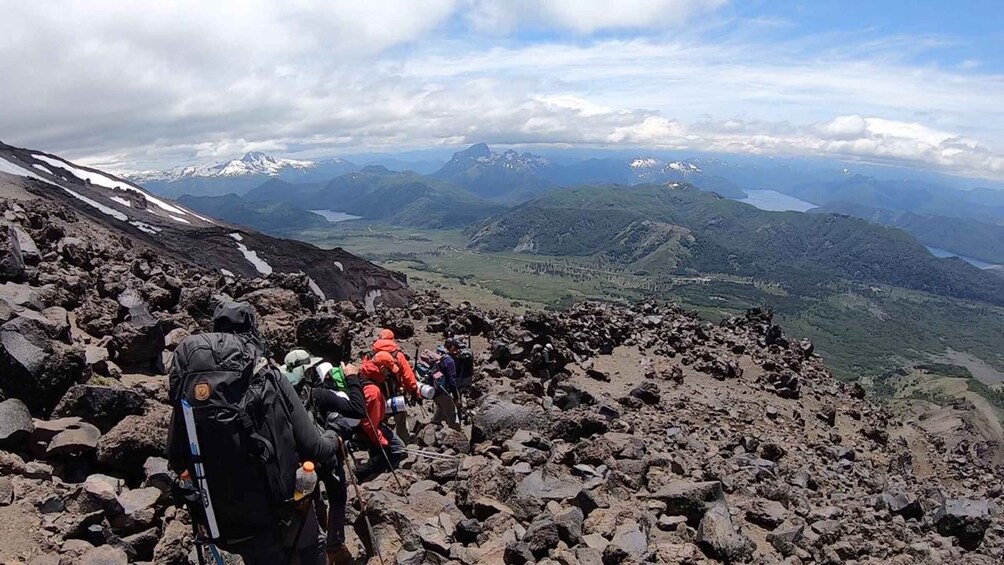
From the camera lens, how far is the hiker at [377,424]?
972cm

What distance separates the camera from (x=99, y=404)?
28.7ft

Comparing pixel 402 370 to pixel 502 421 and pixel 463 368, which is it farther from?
pixel 463 368

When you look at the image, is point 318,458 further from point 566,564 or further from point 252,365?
point 566,564

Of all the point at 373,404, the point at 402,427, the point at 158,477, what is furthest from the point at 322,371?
the point at 402,427

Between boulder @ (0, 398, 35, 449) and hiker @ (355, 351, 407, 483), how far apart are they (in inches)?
178

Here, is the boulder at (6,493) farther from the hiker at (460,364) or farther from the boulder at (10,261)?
the hiker at (460,364)

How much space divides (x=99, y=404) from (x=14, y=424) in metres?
1.09

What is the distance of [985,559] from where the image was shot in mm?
11805

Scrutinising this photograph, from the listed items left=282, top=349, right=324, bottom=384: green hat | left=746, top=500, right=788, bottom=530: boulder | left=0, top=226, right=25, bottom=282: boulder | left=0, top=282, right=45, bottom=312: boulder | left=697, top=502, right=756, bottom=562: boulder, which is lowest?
left=746, top=500, right=788, bottom=530: boulder

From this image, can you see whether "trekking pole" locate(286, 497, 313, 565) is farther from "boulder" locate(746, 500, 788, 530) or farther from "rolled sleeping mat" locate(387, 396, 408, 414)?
"boulder" locate(746, 500, 788, 530)

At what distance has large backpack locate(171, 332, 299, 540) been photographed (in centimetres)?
471

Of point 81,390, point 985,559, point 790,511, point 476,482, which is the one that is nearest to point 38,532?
point 81,390

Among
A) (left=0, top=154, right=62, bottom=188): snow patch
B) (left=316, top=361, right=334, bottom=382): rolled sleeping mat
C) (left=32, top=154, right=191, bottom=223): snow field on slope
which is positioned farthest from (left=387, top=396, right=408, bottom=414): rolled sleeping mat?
(left=32, top=154, right=191, bottom=223): snow field on slope

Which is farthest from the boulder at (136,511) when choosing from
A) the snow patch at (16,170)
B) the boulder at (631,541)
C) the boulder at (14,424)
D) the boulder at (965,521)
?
the snow patch at (16,170)
